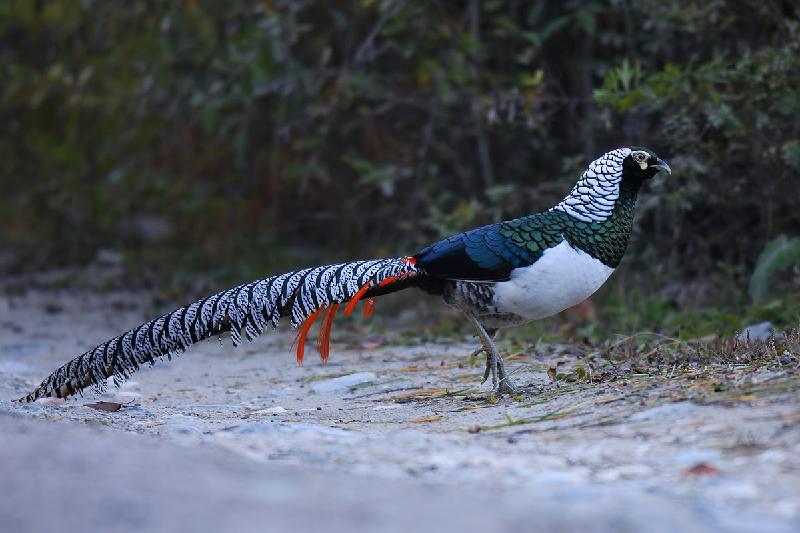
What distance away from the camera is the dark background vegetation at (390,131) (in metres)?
7.12

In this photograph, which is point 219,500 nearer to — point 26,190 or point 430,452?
point 430,452

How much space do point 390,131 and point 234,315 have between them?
478 centimetres

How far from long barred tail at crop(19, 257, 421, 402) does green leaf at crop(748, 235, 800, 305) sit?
8.62 ft

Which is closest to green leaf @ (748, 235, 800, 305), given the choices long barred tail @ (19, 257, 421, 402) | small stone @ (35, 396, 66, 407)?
long barred tail @ (19, 257, 421, 402)

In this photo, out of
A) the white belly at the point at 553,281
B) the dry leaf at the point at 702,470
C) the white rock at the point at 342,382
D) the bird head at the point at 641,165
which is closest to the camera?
the dry leaf at the point at 702,470

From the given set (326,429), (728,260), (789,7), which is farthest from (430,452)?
(789,7)

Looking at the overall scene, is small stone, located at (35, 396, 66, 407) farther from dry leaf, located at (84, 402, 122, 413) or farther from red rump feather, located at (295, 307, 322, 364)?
red rump feather, located at (295, 307, 322, 364)

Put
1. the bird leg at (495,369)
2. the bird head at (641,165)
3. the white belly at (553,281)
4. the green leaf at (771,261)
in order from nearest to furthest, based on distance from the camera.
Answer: the white belly at (553,281) → the bird leg at (495,369) → the bird head at (641,165) → the green leaf at (771,261)

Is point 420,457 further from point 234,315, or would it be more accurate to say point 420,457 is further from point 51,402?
point 51,402

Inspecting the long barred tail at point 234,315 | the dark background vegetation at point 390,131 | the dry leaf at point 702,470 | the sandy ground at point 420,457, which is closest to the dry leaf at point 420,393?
the sandy ground at point 420,457

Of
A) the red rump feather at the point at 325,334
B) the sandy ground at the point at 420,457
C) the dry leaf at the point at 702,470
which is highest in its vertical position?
the red rump feather at the point at 325,334

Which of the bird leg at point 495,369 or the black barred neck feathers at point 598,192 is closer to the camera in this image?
the bird leg at point 495,369

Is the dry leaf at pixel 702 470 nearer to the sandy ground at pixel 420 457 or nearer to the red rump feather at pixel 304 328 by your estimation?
the sandy ground at pixel 420 457

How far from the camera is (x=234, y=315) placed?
507 cm
